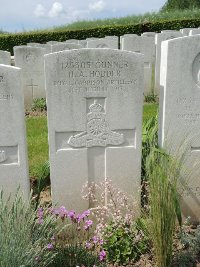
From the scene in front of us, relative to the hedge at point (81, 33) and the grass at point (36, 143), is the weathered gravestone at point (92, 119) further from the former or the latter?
the hedge at point (81, 33)

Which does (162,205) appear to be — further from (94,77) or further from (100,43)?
(100,43)

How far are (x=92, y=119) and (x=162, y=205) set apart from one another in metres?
1.06

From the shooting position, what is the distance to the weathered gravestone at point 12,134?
3.16m

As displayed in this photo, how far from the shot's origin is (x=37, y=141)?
20.4ft

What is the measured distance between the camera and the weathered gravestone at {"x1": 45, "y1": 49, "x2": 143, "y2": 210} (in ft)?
10.9

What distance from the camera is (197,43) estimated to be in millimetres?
3396

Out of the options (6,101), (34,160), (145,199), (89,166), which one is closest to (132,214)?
(145,199)

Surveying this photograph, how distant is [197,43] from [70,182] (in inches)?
69.7

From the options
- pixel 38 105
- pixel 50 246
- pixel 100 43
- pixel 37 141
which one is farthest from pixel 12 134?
pixel 100 43

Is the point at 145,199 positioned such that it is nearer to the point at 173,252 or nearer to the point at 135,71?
the point at 173,252

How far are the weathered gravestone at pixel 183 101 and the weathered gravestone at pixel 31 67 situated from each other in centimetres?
526

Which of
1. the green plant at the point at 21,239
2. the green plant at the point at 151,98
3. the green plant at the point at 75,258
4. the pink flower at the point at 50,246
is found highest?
the green plant at the point at 151,98

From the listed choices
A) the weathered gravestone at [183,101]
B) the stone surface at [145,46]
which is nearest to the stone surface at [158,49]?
the stone surface at [145,46]

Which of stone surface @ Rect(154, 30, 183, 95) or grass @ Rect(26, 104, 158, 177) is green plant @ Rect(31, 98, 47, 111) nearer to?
grass @ Rect(26, 104, 158, 177)
